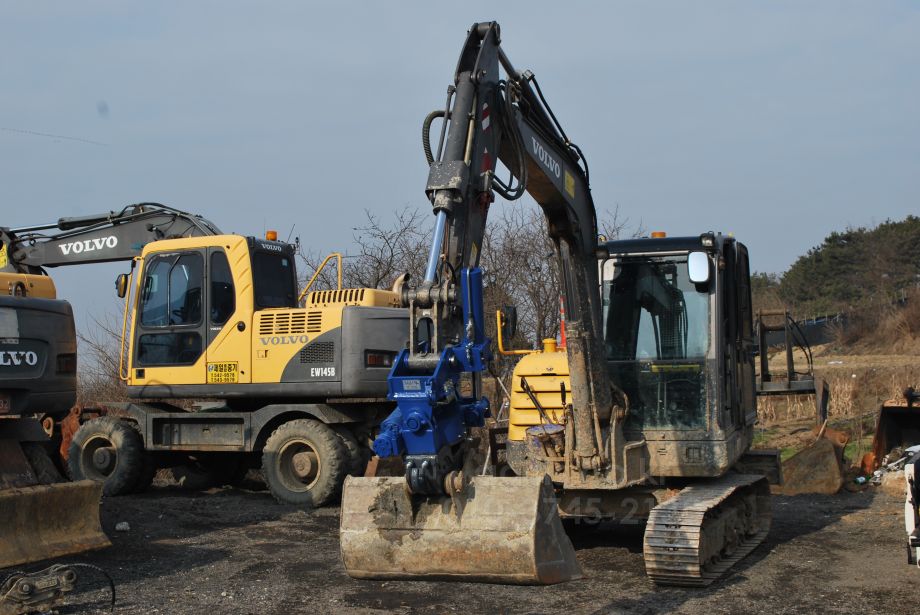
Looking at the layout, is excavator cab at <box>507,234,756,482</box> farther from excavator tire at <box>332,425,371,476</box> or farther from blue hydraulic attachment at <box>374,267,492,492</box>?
excavator tire at <box>332,425,371,476</box>

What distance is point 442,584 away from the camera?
25.5ft

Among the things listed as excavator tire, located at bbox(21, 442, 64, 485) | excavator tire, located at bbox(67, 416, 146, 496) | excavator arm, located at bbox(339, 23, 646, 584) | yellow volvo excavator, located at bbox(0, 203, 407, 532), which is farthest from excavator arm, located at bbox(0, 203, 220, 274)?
excavator arm, located at bbox(339, 23, 646, 584)

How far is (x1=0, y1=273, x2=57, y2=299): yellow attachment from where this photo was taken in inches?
383

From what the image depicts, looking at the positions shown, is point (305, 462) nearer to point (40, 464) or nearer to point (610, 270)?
point (40, 464)

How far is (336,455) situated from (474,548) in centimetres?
640

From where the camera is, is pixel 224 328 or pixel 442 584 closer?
pixel 442 584

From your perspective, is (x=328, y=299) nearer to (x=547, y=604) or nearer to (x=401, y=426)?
(x=547, y=604)

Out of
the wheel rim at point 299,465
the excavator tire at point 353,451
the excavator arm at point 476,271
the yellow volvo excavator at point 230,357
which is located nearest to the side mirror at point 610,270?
the excavator arm at point 476,271

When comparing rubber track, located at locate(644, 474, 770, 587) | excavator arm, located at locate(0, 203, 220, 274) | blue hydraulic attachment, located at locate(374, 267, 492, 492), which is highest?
excavator arm, located at locate(0, 203, 220, 274)

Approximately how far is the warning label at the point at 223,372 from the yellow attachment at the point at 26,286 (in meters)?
2.28

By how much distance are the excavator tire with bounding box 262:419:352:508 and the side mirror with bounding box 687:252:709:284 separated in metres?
4.92

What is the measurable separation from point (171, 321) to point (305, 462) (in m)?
2.43

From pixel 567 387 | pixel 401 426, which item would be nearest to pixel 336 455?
pixel 567 387

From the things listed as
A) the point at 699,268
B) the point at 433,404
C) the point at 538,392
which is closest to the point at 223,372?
the point at 538,392
